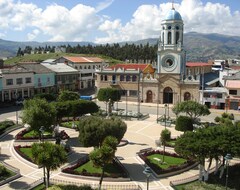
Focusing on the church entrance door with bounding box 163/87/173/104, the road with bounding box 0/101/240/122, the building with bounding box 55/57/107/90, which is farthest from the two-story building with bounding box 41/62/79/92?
the church entrance door with bounding box 163/87/173/104

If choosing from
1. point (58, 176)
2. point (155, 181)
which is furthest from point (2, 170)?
point (155, 181)

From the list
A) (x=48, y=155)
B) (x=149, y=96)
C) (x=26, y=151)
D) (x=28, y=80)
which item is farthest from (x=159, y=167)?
(x=28, y=80)

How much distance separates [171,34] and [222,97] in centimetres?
1618

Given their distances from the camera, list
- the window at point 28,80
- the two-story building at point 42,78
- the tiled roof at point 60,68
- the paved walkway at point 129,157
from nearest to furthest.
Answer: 1. the paved walkway at point 129,157
2. the window at point 28,80
3. the two-story building at point 42,78
4. the tiled roof at point 60,68

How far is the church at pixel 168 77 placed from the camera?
64438 millimetres

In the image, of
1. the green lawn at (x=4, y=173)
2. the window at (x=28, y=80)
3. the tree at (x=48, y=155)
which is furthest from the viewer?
the window at (x=28, y=80)

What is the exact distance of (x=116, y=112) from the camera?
55500mm

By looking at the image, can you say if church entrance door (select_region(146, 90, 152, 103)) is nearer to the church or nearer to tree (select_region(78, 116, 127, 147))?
the church

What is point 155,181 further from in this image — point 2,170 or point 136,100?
point 136,100

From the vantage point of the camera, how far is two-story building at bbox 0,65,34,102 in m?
64.2

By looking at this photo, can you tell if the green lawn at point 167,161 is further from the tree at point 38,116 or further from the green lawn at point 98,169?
the tree at point 38,116

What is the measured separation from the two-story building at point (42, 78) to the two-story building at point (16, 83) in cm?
147

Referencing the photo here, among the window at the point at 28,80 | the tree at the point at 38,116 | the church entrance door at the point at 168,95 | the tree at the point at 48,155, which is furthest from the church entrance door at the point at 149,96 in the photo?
the tree at the point at 48,155

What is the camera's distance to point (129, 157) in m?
33.1
